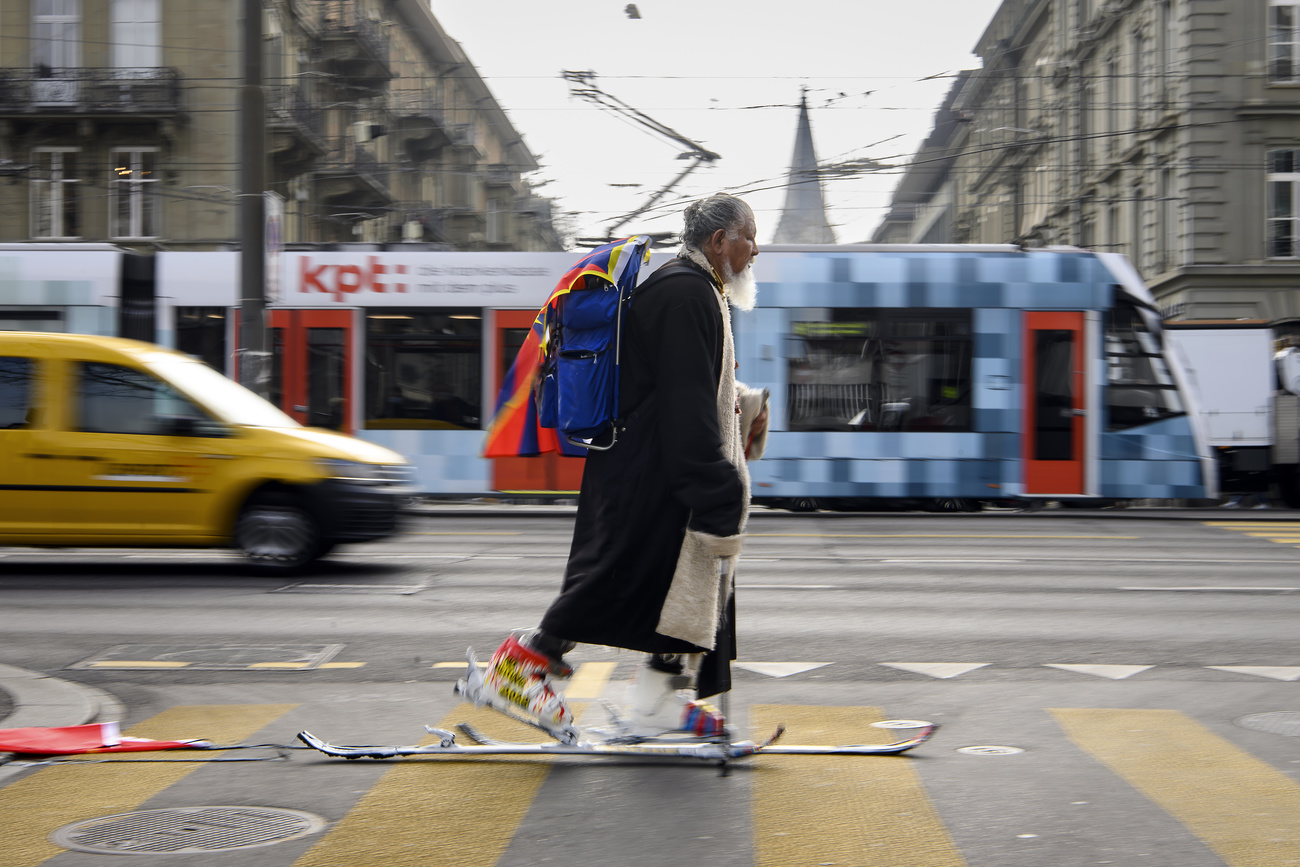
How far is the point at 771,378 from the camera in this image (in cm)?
1664

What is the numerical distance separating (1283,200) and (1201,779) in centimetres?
→ 2837

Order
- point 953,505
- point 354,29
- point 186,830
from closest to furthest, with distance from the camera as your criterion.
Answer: point 186,830 < point 953,505 < point 354,29

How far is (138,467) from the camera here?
10.0 m

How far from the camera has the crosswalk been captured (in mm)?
3424

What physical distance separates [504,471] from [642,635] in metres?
12.8

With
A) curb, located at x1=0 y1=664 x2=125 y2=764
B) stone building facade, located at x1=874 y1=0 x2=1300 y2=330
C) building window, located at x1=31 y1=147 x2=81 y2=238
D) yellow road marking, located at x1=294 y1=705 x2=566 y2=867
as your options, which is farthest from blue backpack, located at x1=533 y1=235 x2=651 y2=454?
building window, located at x1=31 y1=147 x2=81 y2=238

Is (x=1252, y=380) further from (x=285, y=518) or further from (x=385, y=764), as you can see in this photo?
(x=385, y=764)

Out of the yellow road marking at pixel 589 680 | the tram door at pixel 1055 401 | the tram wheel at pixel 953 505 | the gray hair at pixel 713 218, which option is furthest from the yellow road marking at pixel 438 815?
the tram wheel at pixel 953 505

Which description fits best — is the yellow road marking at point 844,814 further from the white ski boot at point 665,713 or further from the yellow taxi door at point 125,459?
the yellow taxi door at point 125,459

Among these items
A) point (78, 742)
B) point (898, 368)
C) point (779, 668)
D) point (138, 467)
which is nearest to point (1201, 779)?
point (779, 668)

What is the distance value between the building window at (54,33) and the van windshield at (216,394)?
21.8 meters

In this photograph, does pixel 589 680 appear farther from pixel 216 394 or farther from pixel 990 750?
pixel 216 394

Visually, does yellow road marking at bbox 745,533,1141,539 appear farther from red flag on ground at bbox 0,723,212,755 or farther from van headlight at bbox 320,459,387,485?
red flag on ground at bbox 0,723,212,755

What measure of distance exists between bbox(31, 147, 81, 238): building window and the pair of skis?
1104 inches
